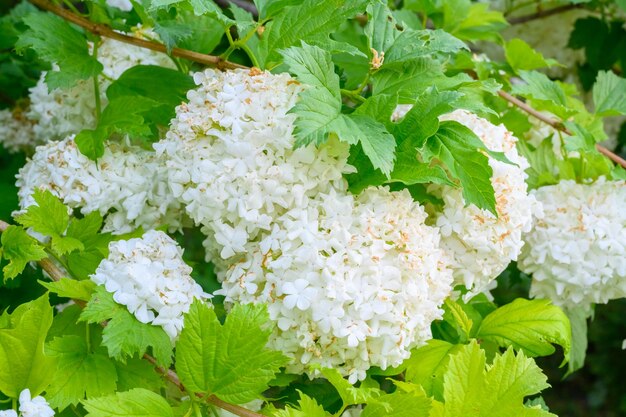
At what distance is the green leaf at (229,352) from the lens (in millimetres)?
1621

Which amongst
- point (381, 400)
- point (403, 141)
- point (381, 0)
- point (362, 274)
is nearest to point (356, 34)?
point (381, 0)

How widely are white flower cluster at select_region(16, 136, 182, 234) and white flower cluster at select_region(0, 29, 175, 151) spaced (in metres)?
0.27

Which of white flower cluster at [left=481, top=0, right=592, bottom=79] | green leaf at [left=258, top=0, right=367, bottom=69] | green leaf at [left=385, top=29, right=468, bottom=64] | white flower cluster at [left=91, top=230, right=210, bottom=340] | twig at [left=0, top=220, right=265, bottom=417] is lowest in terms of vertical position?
white flower cluster at [left=481, top=0, right=592, bottom=79]

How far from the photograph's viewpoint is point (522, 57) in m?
2.62

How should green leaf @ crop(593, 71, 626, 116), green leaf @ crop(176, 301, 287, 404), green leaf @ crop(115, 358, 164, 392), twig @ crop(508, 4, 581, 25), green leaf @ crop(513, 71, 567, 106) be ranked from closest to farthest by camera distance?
green leaf @ crop(176, 301, 287, 404)
green leaf @ crop(115, 358, 164, 392)
green leaf @ crop(513, 71, 567, 106)
green leaf @ crop(593, 71, 626, 116)
twig @ crop(508, 4, 581, 25)

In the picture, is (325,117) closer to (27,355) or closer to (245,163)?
(245,163)

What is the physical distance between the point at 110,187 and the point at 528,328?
1.11m

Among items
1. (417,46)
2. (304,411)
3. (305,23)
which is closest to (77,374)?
(304,411)

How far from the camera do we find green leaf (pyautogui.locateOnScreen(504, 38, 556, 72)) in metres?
2.60

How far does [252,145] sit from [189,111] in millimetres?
207

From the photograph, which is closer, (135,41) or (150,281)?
(150,281)

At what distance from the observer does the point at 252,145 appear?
1.80 m

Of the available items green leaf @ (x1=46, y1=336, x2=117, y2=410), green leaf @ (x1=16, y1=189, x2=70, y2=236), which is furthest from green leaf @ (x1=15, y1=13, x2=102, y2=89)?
green leaf @ (x1=46, y1=336, x2=117, y2=410)

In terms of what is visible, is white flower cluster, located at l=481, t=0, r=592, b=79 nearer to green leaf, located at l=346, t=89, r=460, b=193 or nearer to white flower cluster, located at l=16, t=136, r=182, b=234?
green leaf, located at l=346, t=89, r=460, b=193
